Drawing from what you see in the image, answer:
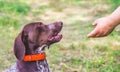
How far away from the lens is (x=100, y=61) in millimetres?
Answer: 7102

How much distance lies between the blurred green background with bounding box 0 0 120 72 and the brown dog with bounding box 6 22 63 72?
1489 millimetres

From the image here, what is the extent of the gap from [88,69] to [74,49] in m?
0.95

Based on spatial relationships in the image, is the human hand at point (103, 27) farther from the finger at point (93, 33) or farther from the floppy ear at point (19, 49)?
the floppy ear at point (19, 49)

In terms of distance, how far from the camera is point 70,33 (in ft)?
29.0

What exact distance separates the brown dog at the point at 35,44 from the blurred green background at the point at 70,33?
149 centimetres

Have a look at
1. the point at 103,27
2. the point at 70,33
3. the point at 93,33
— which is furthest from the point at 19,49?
the point at 70,33

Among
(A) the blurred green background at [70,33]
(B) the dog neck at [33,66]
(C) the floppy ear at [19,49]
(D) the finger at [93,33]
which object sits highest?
(C) the floppy ear at [19,49]

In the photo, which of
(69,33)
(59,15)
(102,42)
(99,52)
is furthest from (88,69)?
(59,15)

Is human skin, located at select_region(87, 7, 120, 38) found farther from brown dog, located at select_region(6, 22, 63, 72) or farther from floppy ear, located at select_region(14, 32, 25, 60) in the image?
floppy ear, located at select_region(14, 32, 25, 60)

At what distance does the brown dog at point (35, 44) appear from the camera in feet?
17.7

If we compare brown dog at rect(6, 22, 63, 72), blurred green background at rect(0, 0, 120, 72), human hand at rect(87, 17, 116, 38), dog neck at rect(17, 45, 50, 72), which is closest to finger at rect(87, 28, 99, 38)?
human hand at rect(87, 17, 116, 38)

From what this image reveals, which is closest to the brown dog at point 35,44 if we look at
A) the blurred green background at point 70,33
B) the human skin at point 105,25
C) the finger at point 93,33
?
the finger at point 93,33

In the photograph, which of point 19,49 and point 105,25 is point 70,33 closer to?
point 105,25

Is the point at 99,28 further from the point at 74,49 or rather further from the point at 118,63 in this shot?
the point at 74,49
